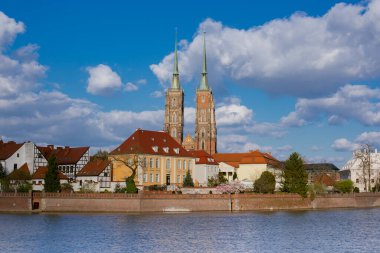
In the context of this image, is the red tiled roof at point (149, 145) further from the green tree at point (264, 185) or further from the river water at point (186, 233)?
the river water at point (186, 233)

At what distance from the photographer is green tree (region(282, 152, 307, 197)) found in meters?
86.3

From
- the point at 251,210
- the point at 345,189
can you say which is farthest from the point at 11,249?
the point at 345,189

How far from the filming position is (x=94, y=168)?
91.5m

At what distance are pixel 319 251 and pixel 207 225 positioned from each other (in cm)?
1751

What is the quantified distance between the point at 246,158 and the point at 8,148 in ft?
148

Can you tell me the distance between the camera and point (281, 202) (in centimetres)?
8338

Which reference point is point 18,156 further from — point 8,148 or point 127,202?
point 127,202

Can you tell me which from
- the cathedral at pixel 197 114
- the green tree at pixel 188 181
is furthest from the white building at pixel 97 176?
the cathedral at pixel 197 114

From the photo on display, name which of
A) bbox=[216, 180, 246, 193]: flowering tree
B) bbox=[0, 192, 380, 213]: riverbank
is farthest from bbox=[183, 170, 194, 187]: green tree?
bbox=[0, 192, 380, 213]: riverbank

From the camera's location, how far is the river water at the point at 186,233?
42.8 meters

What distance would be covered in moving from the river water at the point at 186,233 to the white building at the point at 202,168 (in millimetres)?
38180

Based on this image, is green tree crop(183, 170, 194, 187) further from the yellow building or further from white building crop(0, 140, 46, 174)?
white building crop(0, 140, 46, 174)

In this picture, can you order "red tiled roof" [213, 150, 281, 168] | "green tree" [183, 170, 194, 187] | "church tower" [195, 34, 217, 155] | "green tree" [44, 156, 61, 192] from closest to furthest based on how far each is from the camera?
"green tree" [44, 156, 61, 192], "green tree" [183, 170, 194, 187], "red tiled roof" [213, 150, 281, 168], "church tower" [195, 34, 217, 155]

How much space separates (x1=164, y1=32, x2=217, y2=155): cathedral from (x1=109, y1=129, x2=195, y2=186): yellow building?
4589cm
